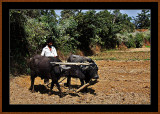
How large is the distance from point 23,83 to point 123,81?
494 cm

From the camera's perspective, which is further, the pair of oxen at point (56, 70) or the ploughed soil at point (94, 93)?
the pair of oxen at point (56, 70)

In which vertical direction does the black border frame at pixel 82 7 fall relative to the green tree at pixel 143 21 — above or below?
below

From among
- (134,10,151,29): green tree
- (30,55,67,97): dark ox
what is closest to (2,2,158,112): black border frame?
(30,55,67,97): dark ox

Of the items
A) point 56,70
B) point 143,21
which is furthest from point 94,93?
point 143,21

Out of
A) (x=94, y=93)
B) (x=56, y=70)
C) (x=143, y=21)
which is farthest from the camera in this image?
(x=143, y=21)

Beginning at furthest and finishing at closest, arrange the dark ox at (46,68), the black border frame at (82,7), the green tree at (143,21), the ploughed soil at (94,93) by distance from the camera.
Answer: the green tree at (143,21)
the dark ox at (46,68)
the ploughed soil at (94,93)
the black border frame at (82,7)

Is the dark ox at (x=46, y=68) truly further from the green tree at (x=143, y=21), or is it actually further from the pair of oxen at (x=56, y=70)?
the green tree at (x=143, y=21)

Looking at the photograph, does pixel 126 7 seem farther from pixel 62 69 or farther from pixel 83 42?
pixel 83 42

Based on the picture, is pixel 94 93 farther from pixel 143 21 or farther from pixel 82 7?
pixel 143 21

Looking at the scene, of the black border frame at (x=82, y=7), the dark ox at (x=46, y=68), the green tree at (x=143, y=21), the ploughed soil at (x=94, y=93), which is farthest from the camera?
the green tree at (x=143, y=21)

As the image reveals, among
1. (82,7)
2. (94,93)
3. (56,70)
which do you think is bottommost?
(94,93)

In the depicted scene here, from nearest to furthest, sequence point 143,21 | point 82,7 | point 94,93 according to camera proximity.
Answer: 1. point 82,7
2. point 94,93
3. point 143,21

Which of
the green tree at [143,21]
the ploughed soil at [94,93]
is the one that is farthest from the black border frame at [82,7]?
the green tree at [143,21]

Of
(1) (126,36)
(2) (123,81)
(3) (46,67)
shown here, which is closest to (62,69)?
(3) (46,67)
